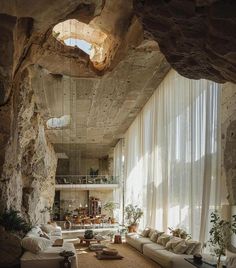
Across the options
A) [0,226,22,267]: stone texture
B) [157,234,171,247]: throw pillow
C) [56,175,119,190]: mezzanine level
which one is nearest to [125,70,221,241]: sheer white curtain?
[157,234,171,247]: throw pillow

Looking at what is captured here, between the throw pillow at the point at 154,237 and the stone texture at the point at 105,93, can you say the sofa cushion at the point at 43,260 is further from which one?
the stone texture at the point at 105,93

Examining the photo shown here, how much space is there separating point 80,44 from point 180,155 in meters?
5.04

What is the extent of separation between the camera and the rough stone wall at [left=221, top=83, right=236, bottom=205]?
845 cm

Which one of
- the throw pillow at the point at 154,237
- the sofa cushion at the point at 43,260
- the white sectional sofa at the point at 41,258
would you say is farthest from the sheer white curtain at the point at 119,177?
the sofa cushion at the point at 43,260

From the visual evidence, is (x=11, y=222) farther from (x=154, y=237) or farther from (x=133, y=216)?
(x=133, y=216)

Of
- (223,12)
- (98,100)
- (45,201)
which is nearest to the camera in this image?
(223,12)

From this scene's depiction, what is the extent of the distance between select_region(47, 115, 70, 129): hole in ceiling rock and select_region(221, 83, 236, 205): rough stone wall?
10.6m

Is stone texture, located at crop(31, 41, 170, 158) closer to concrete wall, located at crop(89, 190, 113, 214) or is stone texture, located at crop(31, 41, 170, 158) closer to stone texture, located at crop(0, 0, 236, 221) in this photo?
stone texture, located at crop(0, 0, 236, 221)

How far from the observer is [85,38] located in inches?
487

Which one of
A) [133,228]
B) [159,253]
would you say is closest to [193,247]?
[159,253]

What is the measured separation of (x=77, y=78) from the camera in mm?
12984

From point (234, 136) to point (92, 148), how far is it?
65.6ft

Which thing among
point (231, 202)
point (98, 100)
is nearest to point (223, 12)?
point (231, 202)

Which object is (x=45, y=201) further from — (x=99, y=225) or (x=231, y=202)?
(x=231, y=202)
